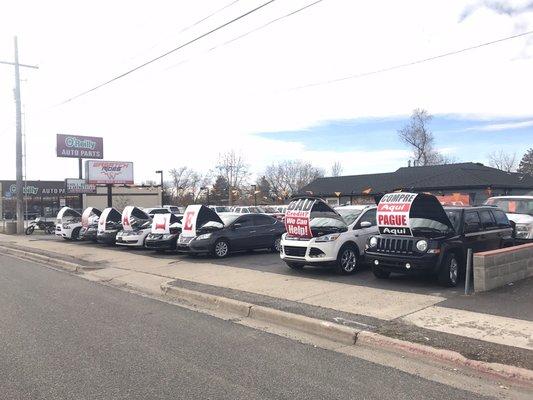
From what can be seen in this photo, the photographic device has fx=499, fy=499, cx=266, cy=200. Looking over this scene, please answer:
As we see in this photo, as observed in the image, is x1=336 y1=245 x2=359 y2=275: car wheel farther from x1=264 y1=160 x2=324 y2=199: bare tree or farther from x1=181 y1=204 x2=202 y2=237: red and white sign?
x1=264 y1=160 x2=324 y2=199: bare tree

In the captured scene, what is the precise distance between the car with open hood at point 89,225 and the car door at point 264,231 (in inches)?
383

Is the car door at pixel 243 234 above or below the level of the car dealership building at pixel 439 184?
below

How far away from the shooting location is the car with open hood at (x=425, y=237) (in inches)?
387

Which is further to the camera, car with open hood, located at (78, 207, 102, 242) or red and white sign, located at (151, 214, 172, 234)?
car with open hood, located at (78, 207, 102, 242)

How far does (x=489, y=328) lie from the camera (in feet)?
22.7

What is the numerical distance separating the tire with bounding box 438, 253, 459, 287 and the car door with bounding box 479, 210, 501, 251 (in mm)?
1347

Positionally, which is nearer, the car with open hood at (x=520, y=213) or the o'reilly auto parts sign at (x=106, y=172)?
the car with open hood at (x=520, y=213)

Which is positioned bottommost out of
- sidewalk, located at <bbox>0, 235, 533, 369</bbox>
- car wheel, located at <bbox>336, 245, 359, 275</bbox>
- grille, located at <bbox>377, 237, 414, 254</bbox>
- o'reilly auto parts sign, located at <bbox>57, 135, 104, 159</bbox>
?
sidewalk, located at <bbox>0, 235, 533, 369</bbox>

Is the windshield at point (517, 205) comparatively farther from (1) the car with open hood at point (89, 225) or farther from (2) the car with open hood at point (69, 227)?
(2) the car with open hood at point (69, 227)

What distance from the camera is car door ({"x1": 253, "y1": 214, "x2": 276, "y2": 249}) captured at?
1728 cm

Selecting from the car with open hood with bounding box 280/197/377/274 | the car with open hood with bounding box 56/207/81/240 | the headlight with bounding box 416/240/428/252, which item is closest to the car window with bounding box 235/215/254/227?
the car with open hood with bounding box 280/197/377/274

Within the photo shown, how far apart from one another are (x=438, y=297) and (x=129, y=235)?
46.2ft

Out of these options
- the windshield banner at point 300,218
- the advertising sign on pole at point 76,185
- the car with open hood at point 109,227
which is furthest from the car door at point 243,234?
the advertising sign on pole at point 76,185

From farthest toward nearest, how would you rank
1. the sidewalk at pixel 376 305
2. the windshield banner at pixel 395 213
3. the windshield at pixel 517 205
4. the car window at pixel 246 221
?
the car window at pixel 246 221
the windshield at pixel 517 205
the windshield banner at pixel 395 213
the sidewalk at pixel 376 305
